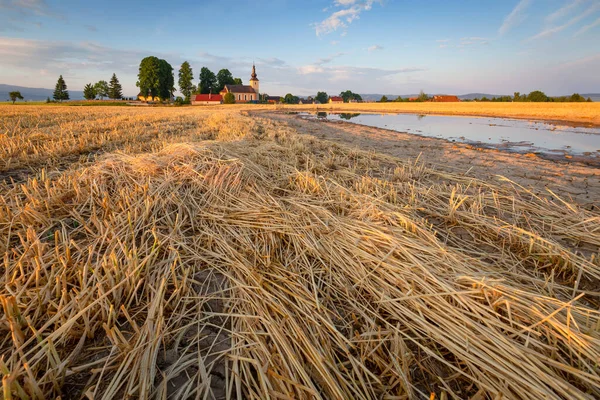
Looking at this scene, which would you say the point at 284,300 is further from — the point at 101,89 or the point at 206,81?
the point at 101,89

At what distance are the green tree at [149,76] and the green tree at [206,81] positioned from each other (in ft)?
74.8

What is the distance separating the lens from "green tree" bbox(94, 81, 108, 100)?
7212cm

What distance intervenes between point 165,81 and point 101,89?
35.3 metres

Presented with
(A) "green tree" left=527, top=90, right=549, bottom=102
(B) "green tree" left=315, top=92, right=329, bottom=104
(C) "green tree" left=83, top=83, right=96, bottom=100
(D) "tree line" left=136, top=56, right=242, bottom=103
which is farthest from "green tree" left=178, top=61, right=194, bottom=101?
(A) "green tree" left=527, top=90, right=549, bottom=102

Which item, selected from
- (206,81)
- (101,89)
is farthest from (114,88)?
(206,81)

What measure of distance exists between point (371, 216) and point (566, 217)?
1.87 metres

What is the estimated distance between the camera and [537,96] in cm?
4069

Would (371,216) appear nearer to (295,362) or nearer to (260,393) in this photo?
(295,362)

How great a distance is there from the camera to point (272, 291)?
1.33m

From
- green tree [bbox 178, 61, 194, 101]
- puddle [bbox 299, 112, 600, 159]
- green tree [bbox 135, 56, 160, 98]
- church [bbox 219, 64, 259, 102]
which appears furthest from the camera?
church [bbox 219, 64, 259, 102]

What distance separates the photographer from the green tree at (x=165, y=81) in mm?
52500

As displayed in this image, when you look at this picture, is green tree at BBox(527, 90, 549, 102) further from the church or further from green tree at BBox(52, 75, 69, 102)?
green tree at BBox(52, 75, 69, 102)

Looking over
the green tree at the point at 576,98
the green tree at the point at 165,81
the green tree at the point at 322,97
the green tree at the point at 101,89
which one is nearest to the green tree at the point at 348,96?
the green tree at the point at 322,97

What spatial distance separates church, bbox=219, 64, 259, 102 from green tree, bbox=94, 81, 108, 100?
3280cm
